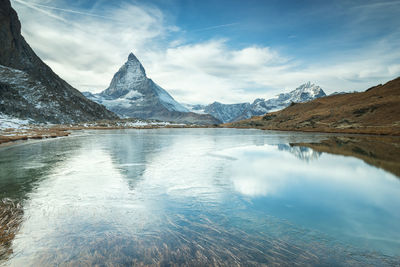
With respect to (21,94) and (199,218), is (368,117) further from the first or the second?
(21,94)

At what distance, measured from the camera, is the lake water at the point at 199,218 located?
8062 mm

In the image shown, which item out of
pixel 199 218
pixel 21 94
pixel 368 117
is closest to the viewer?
pixel 199 218

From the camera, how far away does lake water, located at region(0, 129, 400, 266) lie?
806cm

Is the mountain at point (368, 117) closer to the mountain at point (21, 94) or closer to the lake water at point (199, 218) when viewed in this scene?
the lake water at point (199, 218)

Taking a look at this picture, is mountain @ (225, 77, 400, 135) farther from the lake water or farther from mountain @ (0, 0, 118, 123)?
mountain @ (0, 0, 118, 123)

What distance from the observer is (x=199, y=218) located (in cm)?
1124

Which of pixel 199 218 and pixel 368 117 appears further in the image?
pixel 368 117

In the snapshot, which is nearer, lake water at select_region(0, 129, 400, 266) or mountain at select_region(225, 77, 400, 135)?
lake water at select_region(0, 129, 400, 266)

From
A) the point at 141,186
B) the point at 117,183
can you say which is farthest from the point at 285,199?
the point at 117,183

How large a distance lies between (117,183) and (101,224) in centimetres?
696

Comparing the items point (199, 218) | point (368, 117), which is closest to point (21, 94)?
point (199, 218)

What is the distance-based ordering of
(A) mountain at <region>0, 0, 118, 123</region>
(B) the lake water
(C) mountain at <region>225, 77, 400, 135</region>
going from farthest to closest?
(A) mountain at <region>0, 0, 118, 123</region> → (C) mountain at <region>225, 77, 400, 135</region> → (B) the lake water

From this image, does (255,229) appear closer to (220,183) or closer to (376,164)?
(220,183)

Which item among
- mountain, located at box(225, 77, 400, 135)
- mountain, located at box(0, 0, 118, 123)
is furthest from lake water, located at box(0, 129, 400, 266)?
mountain, located at box(0, 0, 118, 123)
